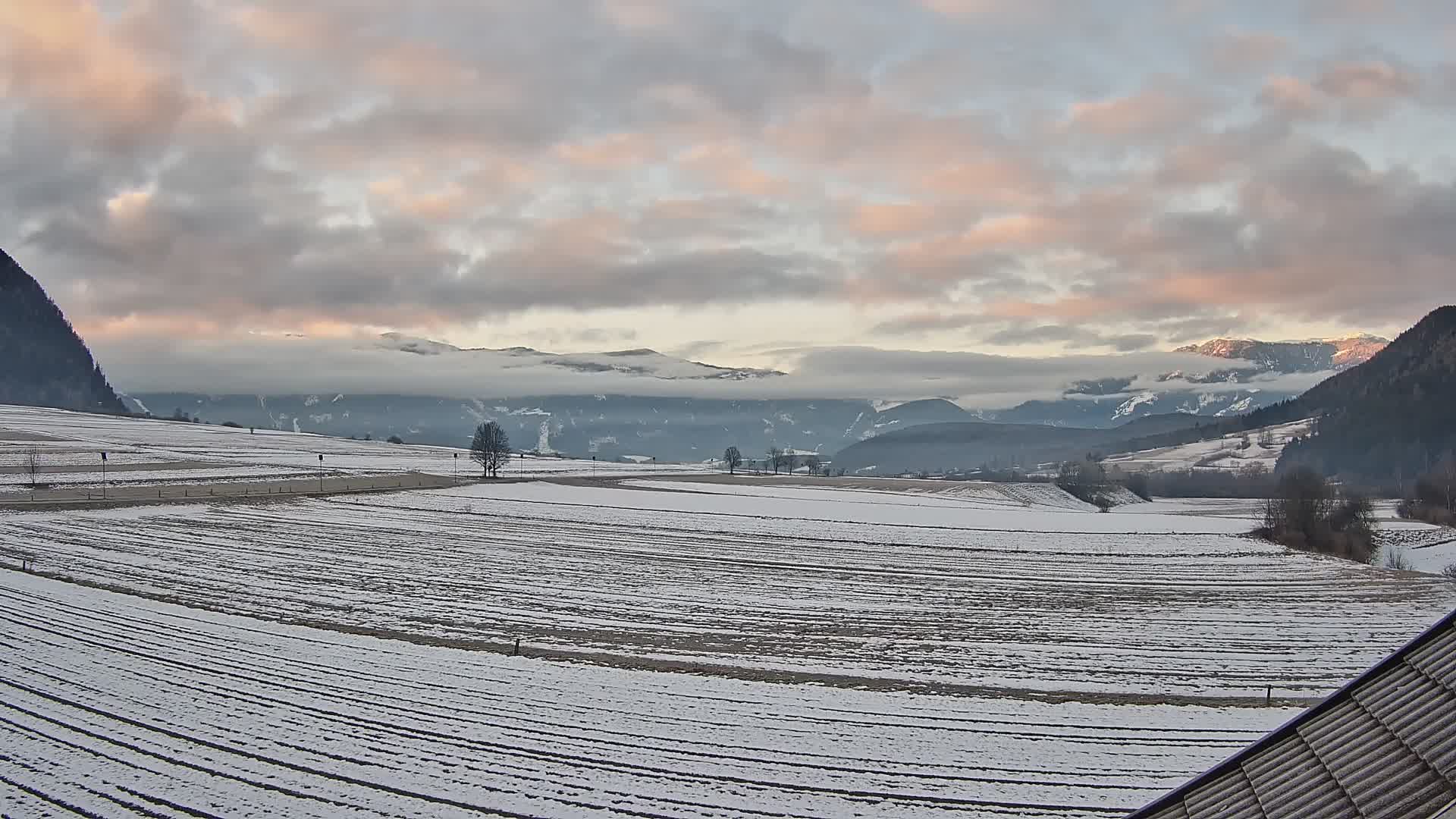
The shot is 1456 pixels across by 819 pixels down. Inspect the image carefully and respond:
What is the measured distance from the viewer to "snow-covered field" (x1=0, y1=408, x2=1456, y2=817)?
19.3m

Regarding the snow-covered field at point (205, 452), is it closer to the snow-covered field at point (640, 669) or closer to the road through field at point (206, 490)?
the road through field at point (206, 490)

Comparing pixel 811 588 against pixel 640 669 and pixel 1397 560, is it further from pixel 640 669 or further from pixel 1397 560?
pixel 1397 560

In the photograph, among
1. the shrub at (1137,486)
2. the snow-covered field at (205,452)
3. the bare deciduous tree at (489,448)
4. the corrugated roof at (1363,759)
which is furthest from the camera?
the shrub at (1137,486)

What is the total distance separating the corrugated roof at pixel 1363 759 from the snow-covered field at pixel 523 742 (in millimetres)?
8243

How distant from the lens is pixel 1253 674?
1155 inches

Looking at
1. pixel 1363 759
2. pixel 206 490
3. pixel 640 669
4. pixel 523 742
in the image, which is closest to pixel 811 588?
pixel 640 669

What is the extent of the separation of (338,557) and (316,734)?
1348 inches

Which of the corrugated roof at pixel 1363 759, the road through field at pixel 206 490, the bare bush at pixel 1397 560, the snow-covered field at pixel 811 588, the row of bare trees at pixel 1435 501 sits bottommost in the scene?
the bare bush at pixel 1397 560

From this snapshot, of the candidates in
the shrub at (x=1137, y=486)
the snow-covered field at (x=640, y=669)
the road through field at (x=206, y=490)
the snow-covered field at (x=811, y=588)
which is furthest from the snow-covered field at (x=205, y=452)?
the shrub at (x=1137, y=486)

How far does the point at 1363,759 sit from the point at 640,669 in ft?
73.4

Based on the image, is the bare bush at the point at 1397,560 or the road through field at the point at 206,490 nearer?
the bare bush at the point at 1397,560

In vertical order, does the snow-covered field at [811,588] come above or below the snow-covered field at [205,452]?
below

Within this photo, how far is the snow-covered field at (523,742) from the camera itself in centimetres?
1842

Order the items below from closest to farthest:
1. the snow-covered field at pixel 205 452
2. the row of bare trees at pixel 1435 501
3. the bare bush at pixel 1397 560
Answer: the bare bush at pixel 1397 560
the row of bare trees at pixel 1435 501
the snow-covered field at pixel 205 452
